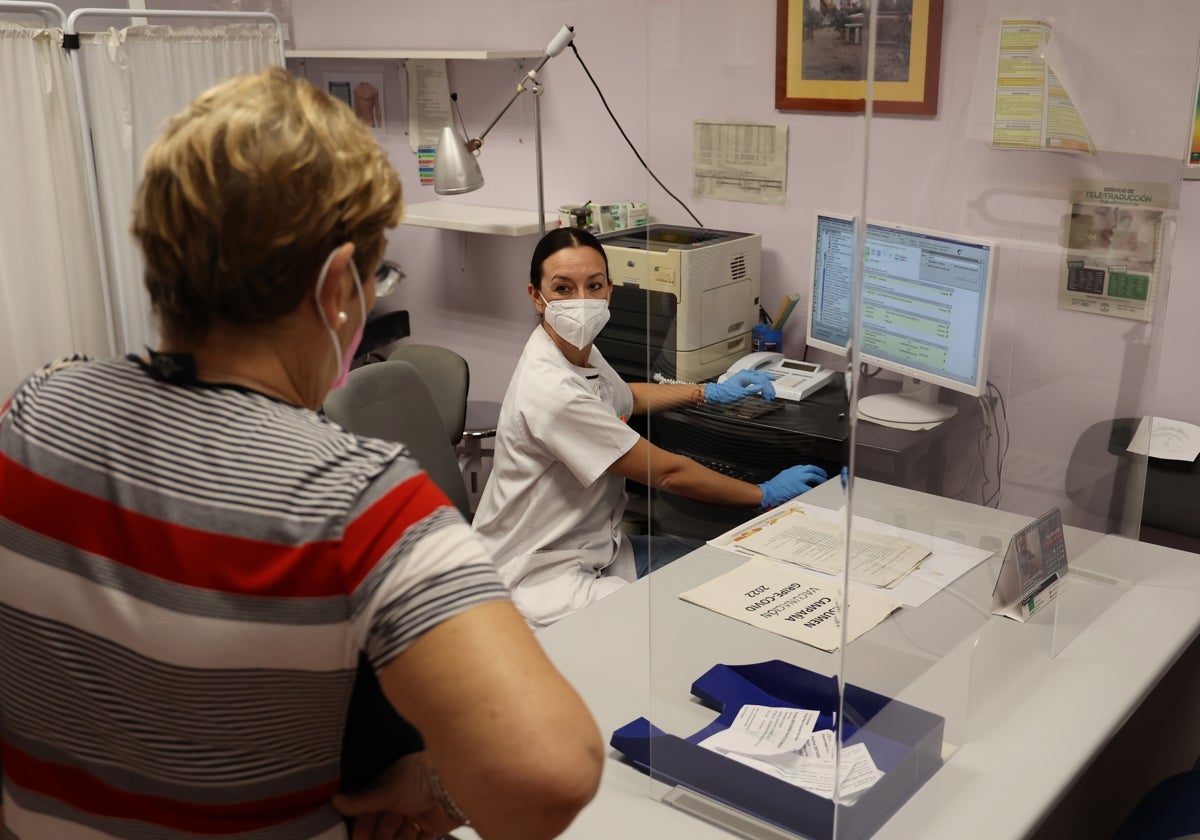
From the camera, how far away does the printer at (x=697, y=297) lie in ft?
5.21

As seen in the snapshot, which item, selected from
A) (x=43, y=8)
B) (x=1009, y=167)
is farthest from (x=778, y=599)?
(x=43, y=8)

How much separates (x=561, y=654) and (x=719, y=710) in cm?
32

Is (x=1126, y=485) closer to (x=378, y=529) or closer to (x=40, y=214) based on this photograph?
(x=378, y=529)

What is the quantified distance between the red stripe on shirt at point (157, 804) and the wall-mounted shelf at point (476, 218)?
8.90ft

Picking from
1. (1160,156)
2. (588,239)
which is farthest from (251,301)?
(588,239)

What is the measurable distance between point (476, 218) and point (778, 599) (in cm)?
252

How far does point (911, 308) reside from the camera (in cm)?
146

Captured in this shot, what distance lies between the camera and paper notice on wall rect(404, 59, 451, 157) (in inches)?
155

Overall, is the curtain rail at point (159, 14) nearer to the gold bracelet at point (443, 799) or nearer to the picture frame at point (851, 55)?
the picture frame at point (851, 55)

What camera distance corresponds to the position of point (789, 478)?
1.45m

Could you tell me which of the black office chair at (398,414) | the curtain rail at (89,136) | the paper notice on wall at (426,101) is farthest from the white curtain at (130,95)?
the black office chair at (398,414)

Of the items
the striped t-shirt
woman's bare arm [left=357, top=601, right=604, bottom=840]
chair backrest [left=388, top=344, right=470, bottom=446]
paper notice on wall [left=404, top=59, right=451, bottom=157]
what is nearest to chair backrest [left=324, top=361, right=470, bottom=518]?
chair backrest [left=388, top=344, right=470, bottom=446]

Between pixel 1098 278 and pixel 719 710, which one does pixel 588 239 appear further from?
pixel 719 710

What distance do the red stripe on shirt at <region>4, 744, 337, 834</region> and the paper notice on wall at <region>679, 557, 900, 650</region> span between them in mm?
695
